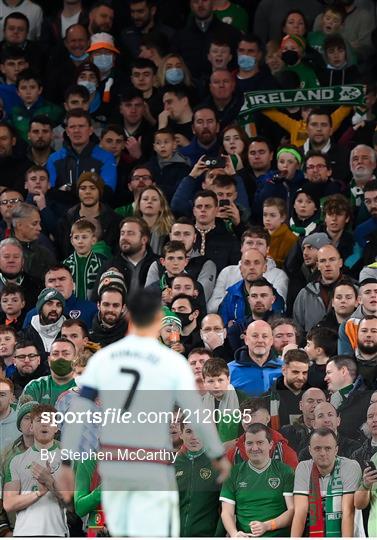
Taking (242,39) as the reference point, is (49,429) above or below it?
below

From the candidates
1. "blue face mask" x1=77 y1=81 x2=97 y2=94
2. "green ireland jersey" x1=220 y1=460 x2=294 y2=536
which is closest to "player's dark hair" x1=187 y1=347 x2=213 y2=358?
"green ireland jersey" x1=220 y1=460 x2=294 y2=536

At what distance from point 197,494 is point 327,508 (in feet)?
3.03

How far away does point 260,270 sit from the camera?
14.2 metres

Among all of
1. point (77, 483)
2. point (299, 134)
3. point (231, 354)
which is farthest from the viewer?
point (299, 134)

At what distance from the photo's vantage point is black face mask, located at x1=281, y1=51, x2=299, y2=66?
16875mm

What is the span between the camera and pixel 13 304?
47.3 feet

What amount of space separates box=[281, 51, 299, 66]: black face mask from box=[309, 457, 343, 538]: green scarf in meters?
5.90

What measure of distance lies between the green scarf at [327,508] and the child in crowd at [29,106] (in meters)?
6.23

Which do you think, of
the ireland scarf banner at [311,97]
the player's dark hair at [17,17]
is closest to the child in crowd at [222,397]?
the ireland scarf banner at [311,97]

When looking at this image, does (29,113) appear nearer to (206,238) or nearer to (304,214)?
(206,238)

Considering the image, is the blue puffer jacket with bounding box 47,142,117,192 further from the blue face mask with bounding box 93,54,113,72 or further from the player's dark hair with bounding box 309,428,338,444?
the player's dark hair with bounding box 309,428,338,444

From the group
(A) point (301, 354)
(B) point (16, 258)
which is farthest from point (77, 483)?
(B) point (16, 258)

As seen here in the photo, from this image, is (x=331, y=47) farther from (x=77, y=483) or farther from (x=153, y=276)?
(x=77, y=483)

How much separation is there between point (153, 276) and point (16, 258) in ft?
3.91
